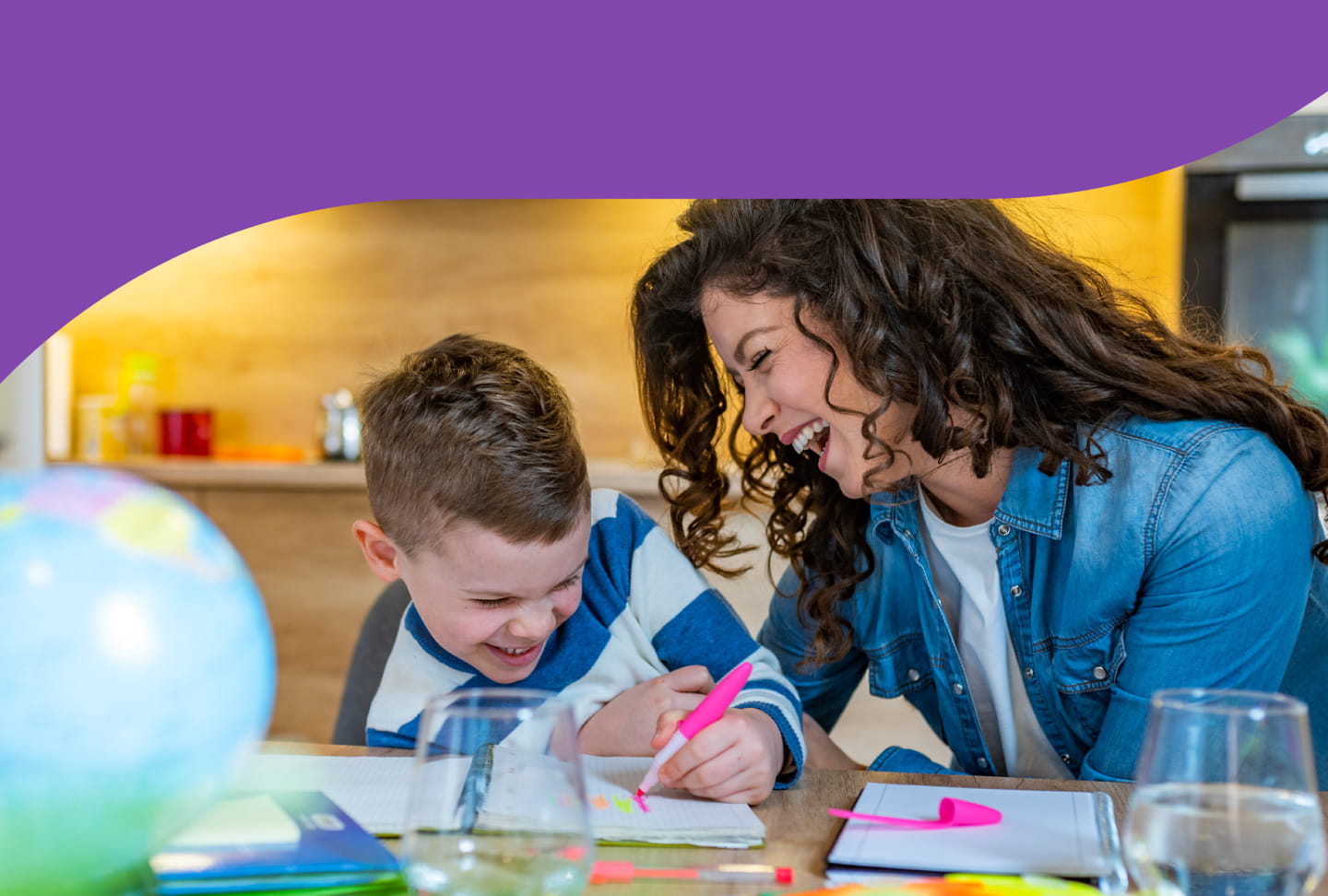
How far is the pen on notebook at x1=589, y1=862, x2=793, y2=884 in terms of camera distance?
0.66 m

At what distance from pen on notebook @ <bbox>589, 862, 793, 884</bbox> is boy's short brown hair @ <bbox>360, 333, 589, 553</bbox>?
406 millimetres

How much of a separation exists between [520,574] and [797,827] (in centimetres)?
35

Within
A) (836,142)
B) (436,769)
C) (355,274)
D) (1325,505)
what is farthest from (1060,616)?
(355,274)

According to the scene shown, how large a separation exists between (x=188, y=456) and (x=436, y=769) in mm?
3060

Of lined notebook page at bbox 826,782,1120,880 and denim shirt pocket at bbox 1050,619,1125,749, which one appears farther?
denim shirt pocket at bbox 1050,619,1125,749

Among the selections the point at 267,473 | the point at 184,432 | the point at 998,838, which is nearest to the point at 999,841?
the point at 998,838

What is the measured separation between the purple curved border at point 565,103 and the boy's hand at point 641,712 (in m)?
0.48

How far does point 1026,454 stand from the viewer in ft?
3.88

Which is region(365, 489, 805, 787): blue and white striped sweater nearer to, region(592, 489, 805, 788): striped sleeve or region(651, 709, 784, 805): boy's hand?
region(592, 489, 805, 788): striped sleeve

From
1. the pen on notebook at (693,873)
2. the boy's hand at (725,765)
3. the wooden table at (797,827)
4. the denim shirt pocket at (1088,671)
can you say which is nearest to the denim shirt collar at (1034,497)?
the denim shirt pocket at (1088,671)

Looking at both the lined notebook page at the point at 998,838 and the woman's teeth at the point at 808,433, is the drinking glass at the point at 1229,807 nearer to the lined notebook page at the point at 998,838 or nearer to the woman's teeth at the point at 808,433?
the lined notebook page at the point at 998,838

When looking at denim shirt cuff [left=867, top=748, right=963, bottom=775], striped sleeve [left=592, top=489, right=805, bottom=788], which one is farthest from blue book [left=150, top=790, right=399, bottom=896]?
denim shirt cuff [left=867, top=748, right=963, bottom=775]

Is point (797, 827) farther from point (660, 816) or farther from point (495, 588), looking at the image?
point (495, 588)

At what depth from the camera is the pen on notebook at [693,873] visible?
66cm
